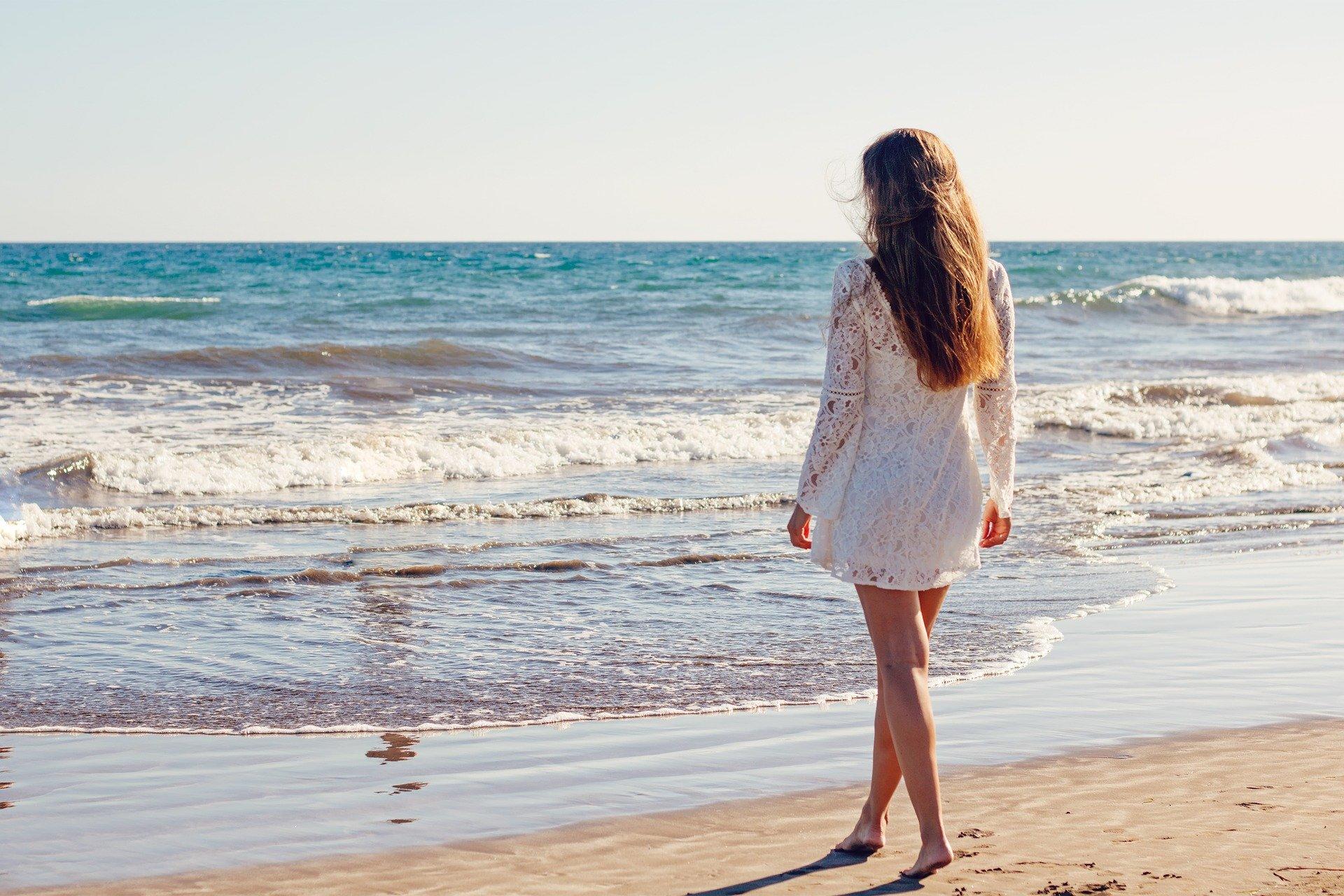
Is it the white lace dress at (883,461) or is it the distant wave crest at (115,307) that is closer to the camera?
the white lace dress at (883,461)

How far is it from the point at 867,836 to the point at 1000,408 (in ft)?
3.87

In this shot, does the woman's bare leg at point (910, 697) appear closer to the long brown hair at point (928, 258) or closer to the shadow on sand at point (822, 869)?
the shadow on sand at point (822, 869)

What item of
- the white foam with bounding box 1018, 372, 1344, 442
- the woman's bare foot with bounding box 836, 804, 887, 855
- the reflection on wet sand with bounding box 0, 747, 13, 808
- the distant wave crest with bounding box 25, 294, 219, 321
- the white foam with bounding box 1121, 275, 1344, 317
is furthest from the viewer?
the white foam with bounding box 1121, 275, 1344, 317

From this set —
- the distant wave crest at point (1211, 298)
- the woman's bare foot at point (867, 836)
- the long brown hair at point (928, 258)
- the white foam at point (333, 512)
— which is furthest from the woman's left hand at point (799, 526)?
the distant wave crest at point (1211, 298)

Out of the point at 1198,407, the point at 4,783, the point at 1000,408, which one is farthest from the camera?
the point at 1198,407

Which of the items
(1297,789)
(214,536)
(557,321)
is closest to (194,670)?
(214,536)

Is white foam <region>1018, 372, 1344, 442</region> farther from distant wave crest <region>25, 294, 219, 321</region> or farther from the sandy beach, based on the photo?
distant wave crest <region>25, 294, 219, 321</region>

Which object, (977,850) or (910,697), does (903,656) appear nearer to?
(910,697)

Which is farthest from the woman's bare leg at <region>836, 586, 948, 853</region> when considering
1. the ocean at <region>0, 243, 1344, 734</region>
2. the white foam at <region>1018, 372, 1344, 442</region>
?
the white foam at <region>1018, 372, 1344, 442</region>

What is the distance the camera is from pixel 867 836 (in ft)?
11.5

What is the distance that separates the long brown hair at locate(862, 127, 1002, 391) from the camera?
3.11 meters

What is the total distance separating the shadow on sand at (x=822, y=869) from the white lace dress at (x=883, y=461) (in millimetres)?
731

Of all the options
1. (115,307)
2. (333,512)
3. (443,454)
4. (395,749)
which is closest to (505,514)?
(333,512)

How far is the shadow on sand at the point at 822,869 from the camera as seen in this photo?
3213mm
